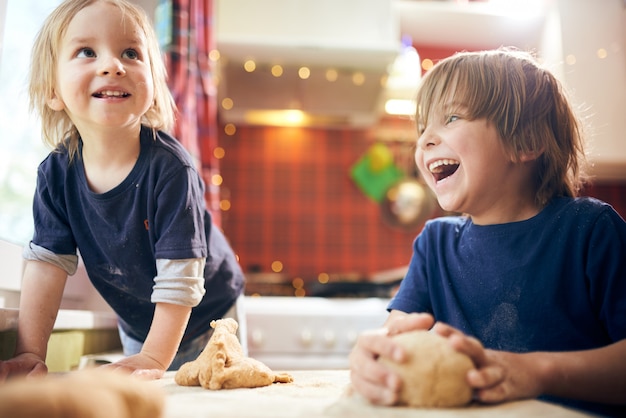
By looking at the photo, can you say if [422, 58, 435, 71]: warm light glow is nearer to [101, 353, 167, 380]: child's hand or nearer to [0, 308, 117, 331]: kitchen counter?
[0, 308, 117, 331]: kitchen counter

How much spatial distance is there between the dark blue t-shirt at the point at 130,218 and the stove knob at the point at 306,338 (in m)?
0.94

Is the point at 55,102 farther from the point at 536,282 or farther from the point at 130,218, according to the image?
the point at 536,282

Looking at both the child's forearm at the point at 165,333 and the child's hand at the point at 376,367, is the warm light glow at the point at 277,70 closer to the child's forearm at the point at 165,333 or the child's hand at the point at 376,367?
the child's forearm at the point at 165,333

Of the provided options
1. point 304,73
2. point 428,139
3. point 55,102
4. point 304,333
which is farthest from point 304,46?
point 55,102

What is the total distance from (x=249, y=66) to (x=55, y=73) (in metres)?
1.59

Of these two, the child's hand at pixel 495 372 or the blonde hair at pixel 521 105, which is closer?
the child's hand at pixel 495 372

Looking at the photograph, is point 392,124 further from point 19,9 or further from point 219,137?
point 19,9

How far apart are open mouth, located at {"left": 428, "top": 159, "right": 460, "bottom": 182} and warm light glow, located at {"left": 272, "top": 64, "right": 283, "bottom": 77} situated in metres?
1.52

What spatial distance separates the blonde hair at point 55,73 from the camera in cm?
73

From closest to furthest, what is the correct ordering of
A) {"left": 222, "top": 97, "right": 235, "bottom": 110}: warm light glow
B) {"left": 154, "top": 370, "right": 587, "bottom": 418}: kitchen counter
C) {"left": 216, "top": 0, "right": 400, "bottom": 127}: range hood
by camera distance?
1. {"left": 154, "top": 370, "right": 587, "bottom": 418}: kitchen counter
2. {"left": 216, "top": 0, "right": 400, "bottom": 127}: range hood
3. {"left": 222, "top": 97, "right": 235, "bottom": 110}: warm light glow

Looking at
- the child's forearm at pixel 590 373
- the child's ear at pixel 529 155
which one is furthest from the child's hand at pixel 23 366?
the child's ear at pixel 529 155

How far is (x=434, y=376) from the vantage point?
492 millimetres

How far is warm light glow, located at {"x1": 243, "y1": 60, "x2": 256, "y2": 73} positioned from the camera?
2.26 metres

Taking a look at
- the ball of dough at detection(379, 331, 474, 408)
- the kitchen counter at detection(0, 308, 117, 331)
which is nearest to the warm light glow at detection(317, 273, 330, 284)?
the kitchen counter at detection(0, 308, 117, 331)
